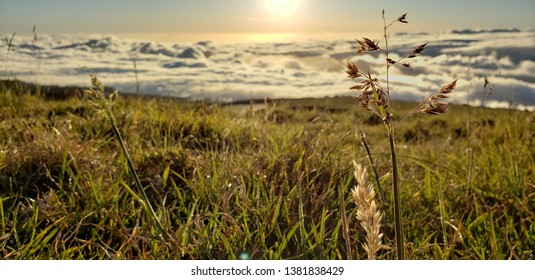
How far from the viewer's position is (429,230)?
2.53 metres

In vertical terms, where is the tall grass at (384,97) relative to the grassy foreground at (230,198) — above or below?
above

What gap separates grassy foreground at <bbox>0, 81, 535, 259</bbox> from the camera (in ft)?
6.84

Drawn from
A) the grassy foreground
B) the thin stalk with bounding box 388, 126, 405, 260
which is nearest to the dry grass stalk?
the thin stalk with bounding box 388, 126, 405, 260

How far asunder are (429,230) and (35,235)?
151cm

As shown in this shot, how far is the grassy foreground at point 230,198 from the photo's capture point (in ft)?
6.84

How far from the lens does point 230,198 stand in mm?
2480

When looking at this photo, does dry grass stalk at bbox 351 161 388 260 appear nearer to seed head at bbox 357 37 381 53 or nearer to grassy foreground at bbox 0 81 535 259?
seed head at bbox 357 37 381 53

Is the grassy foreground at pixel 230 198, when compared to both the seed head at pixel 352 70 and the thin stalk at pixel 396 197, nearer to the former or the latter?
the thin stalk at pixel 396 197

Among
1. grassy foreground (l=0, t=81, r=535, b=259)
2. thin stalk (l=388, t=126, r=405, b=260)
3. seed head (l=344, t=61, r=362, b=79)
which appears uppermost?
seed head (l=344, t=61, r=362, b=79)

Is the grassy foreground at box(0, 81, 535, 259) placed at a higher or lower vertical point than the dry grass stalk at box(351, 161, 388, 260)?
lower

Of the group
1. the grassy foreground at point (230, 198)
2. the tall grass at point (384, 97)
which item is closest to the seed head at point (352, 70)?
the tall grass at point (384, 97)

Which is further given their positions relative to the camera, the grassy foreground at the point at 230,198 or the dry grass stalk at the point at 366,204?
the grassy foreground at the point at 230,198

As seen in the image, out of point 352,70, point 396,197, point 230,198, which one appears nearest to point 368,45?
point 352,70
